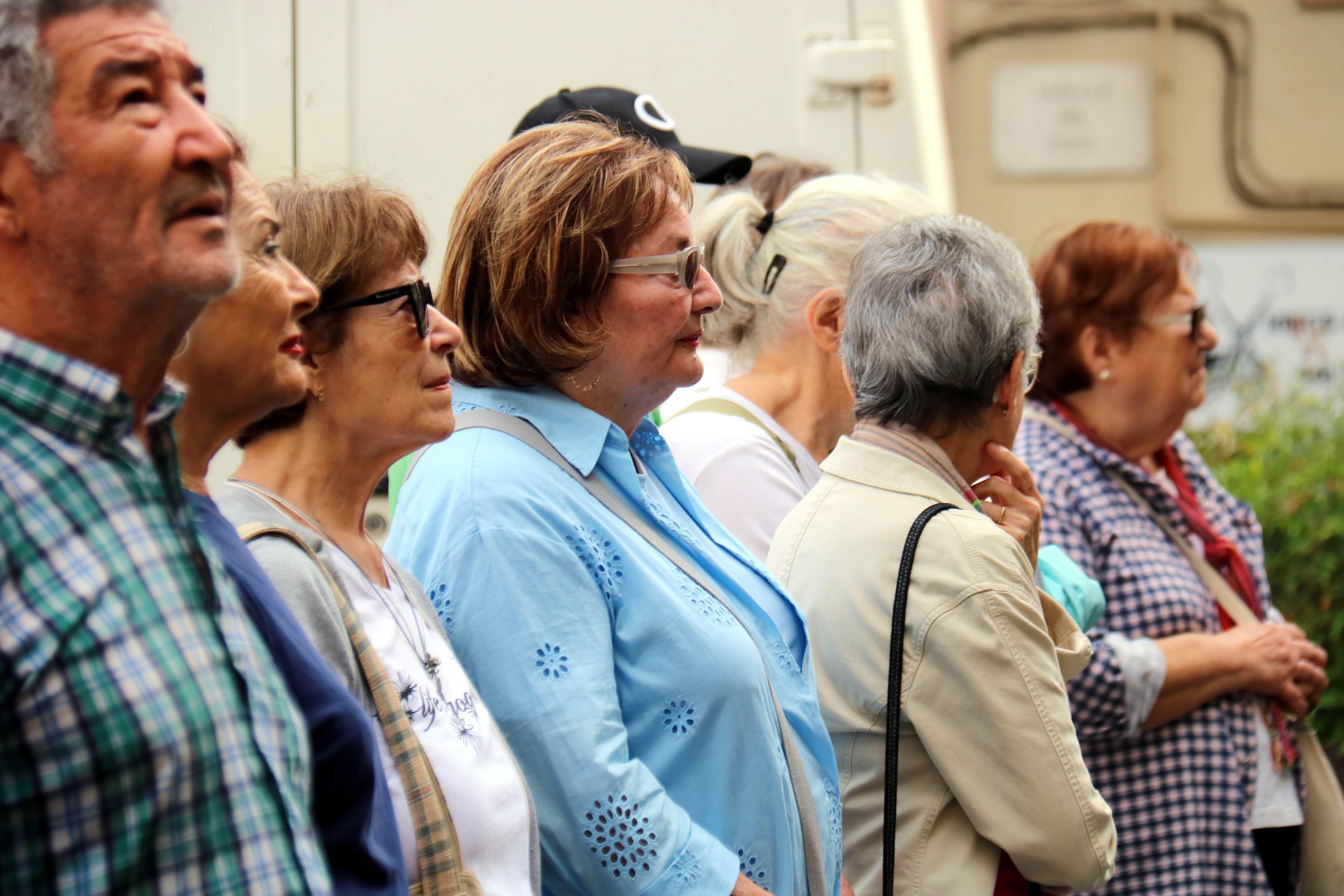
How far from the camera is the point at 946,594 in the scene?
1948 millimetres

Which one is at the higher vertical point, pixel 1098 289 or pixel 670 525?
pixel 1098 289

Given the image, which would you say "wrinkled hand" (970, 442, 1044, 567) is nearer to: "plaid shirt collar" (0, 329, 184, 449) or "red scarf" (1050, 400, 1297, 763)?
"red scarf" (1050, 400, 1297, 763)

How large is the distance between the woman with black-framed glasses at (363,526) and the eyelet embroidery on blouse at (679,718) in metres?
0.23

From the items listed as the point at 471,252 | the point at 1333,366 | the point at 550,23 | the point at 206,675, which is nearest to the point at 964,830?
the point at 471,252

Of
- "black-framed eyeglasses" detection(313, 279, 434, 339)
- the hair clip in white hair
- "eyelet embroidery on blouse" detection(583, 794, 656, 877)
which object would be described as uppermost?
"black-framed eyeglasses" detection(313, 279, 434, 339)

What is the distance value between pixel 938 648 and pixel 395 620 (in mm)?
798

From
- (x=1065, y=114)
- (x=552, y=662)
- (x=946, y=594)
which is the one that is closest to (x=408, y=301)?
(x=552, y=662)

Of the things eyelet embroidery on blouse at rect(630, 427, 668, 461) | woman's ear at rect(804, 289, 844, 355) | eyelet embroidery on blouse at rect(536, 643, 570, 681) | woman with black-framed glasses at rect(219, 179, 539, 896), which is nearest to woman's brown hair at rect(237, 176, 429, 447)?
woman with black-framed glasses at rect(219, 179, 539, 896)

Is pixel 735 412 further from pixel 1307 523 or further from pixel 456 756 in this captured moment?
pixel 1307 523

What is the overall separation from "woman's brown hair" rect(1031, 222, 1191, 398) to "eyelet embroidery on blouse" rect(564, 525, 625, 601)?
180 cm

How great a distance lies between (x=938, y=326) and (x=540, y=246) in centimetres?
64

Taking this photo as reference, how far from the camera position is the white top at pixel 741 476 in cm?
258

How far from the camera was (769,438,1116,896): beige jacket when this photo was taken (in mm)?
1935

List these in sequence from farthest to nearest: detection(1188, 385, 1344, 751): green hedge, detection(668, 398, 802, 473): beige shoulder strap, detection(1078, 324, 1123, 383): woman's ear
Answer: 1. detection(1188, 385, 1344, 751): green hedge
2. detection(1078, 324, 1123, 383): woman's ear
3. detection(668, 398, 802, 473): beige shoulder strap
